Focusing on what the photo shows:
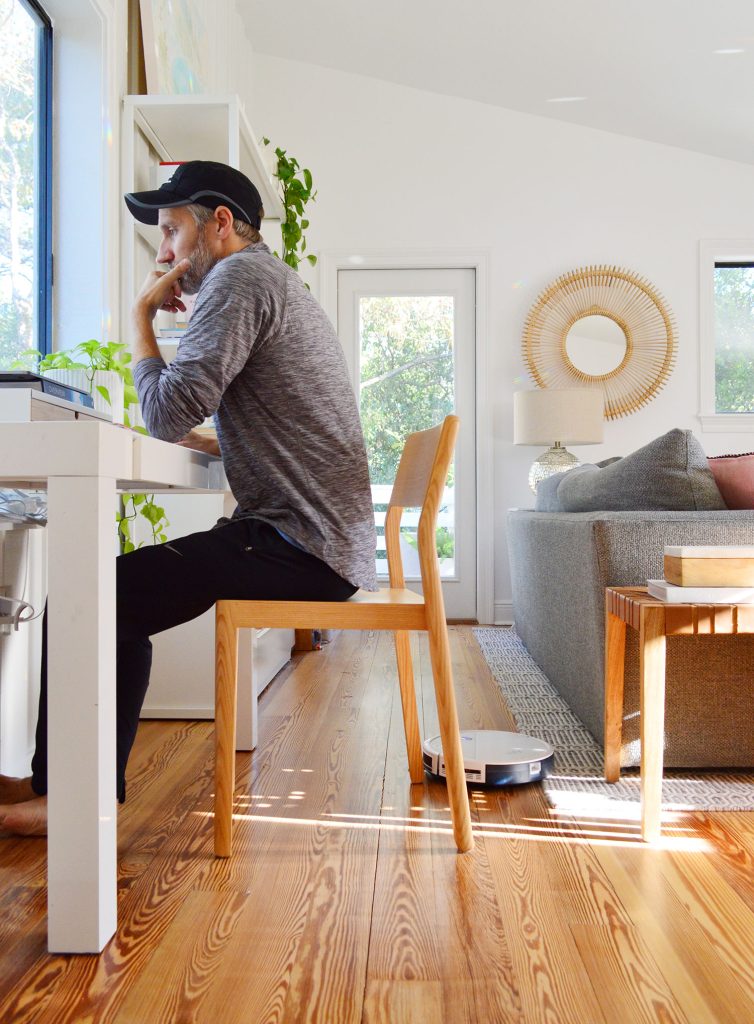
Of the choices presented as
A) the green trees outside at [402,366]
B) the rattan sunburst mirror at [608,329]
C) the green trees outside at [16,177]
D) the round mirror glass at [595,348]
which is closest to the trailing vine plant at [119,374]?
the green trees outside at [16,177]

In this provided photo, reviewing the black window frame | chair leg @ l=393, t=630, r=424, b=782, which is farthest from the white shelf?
chair leg @ l=393, t=630, r=424, b=782

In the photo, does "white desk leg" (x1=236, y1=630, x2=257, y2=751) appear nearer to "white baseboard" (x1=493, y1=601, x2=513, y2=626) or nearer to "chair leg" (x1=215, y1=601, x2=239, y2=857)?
"chair leg" (x1=215, y1=601, x2=239, y2=857)

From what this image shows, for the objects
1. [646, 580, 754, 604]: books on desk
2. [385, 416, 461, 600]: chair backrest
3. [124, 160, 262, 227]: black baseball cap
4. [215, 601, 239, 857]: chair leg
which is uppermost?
[124, 160, 262, 227]: black baseball cap

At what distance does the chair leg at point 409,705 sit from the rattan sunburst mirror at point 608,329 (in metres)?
3.27

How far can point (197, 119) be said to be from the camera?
2980 mm

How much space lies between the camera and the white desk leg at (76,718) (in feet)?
4.00

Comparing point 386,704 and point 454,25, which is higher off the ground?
point 454,25

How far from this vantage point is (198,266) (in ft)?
5.79

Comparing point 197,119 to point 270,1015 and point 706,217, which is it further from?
point 706,217

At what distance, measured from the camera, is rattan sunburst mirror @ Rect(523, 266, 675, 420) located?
5.04m

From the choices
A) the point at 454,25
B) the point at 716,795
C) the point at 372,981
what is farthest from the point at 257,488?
the point at 454,25

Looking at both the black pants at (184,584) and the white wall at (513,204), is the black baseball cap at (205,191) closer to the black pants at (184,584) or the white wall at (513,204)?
the black pants at (184,584)

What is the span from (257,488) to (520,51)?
12.1 feet

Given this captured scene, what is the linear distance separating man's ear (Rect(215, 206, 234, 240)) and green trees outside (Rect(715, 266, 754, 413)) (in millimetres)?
4008
